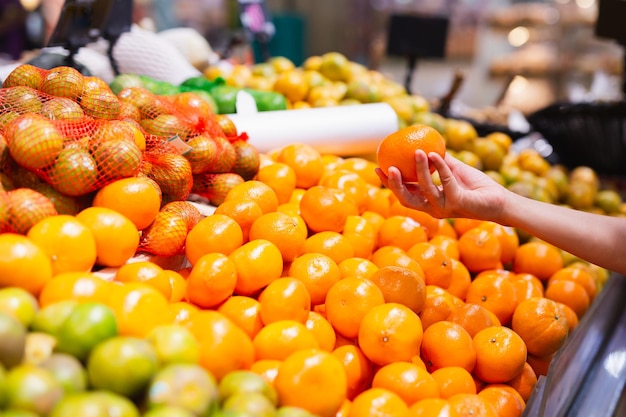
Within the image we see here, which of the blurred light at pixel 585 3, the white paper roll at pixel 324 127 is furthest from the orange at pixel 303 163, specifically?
the blurred light at pixel 585 3

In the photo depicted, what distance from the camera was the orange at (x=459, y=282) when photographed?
1.76 meters

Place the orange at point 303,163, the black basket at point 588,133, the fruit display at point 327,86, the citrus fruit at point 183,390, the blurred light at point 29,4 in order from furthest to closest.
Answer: the blurred light at point 29,4 < the black basket at point 588,133 < the fruit display at point 327,86 < the orange at point 303,163 < the citrus fruit at point 183,390

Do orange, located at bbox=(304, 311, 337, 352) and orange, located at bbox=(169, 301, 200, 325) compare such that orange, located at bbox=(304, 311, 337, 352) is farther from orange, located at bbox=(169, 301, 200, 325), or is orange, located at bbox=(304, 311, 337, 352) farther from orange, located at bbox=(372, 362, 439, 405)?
orange, located at bbox=(169, 301, 200, 325)

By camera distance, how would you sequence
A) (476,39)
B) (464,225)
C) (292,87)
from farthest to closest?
(476,39) < (292,87) < (464,225)

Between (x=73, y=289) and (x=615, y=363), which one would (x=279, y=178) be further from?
(x=615, y=363)

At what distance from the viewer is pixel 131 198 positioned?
4.29 ft

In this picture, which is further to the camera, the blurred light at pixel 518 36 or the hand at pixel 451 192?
the blurred light at pixel 518 36

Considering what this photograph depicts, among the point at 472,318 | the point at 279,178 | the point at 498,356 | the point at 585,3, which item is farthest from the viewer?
the point at 585,3

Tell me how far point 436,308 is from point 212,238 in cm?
61

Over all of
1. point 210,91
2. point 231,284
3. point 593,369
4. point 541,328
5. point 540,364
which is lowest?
point 593,369

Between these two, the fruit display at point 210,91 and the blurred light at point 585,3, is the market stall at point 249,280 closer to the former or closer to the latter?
the fruit display at point 210,91

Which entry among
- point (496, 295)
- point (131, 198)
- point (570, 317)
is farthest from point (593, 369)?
point (131, 198)

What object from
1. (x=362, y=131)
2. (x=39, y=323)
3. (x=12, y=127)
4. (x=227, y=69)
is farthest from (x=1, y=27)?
(x=39, y=323)

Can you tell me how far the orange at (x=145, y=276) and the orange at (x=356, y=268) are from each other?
49 centimetres
